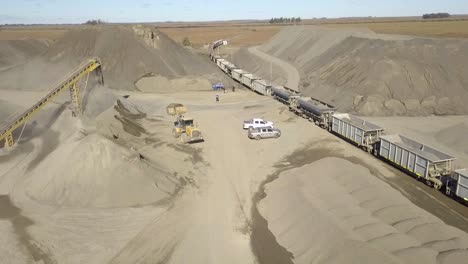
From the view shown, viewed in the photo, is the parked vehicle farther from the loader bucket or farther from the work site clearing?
the loader bucket

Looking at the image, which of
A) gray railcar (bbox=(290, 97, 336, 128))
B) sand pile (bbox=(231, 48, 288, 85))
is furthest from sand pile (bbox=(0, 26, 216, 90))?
gray railcar (bbox=(290, 97, 336, 128))

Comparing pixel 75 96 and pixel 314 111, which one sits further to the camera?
pixel 314 111

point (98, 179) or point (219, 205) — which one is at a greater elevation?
point (98, 179)

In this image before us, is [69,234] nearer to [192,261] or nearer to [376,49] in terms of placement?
[192,261]

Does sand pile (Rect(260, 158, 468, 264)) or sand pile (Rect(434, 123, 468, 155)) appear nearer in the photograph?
sand pile (Rect(260, 158, 468, 264))

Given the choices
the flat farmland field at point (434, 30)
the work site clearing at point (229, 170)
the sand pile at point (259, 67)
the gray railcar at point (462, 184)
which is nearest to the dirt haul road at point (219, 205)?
the work site clearing at point (229, 170)

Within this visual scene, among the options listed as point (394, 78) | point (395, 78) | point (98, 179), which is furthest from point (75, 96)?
point (395, 78)

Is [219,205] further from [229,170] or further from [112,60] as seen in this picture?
A: [112,60]
